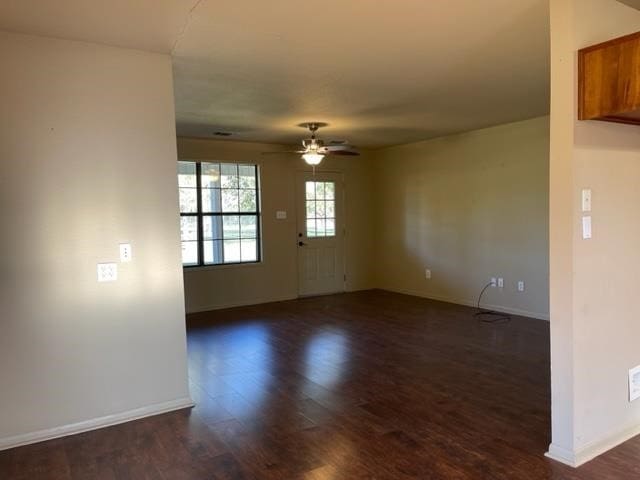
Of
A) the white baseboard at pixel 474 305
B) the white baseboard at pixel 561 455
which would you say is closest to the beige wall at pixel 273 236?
the white baseboard at pixel 474 305

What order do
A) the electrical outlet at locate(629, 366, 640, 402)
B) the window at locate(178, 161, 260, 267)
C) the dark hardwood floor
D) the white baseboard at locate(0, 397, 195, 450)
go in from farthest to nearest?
the window at locate(178, 161, 260, 267) → the white baseboard at locate(0, 397, 195, 450) → the electrical outlet at locate(629, 366, 640, 402) → the dark hardwood floor

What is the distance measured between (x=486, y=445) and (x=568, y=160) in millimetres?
1653

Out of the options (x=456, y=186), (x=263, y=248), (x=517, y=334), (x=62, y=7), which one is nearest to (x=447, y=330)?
(x=517, y=334)

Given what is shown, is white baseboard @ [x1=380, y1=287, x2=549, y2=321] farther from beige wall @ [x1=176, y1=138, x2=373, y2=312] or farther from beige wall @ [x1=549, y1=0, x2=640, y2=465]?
beige wall @ [x1=549, y1=0, x2=640, y2=465]

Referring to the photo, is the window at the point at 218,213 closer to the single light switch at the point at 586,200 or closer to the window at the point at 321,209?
the window at the point at 321,209

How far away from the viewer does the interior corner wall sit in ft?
9.30

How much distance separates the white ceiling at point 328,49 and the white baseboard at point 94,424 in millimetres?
2429

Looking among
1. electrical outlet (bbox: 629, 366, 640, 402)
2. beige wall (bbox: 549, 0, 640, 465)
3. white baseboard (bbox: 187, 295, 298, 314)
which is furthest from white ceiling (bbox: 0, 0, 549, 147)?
white baseboard (bbox: 187, 295, 298, 314)

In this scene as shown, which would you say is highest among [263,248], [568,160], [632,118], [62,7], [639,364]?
[62,7]

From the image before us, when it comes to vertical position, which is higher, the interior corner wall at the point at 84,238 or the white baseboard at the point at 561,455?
the interior corner wall at the point at 84,238

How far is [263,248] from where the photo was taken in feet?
23.7

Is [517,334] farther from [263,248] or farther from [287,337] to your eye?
[263,248]

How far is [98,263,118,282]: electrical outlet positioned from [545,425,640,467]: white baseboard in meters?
2.83

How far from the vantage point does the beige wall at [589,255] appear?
2375 millimetres
